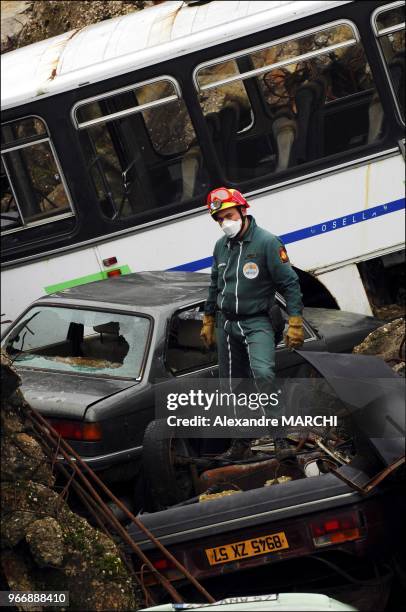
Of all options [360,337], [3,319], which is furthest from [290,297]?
[3,319]

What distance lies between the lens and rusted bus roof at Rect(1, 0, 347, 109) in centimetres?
1177

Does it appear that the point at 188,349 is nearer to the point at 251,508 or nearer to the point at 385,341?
the point at 385,341

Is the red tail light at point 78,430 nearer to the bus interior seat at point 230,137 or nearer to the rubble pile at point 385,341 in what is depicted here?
the rubble pile at point 385,341

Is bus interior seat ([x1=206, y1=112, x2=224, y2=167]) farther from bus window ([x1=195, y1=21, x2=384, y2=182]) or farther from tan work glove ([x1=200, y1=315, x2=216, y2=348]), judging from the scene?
tan work glove ([x1=200, y1=315, x2=216, y2=348])

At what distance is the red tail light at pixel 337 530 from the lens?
6.45 metres

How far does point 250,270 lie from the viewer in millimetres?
8531

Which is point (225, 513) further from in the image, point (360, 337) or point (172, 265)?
point (172, 265)

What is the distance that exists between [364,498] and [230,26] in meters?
6.41

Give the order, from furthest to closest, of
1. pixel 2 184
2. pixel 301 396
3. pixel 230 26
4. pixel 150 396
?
pixel 2 184 < pixel 230 26 < pixel 150 396 < pixel 301 396

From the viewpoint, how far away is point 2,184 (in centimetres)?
1270

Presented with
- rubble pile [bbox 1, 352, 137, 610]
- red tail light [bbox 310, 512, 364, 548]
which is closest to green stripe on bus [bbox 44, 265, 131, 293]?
rubble pile [bbox 1, 352, 137, 610]

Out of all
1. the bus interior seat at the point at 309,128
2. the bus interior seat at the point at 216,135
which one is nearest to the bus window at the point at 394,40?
the bus interior seat at the point at 309,128

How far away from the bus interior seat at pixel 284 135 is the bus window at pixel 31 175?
205 cm

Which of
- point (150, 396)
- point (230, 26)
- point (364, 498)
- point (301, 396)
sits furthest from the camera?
point (230, 26)
